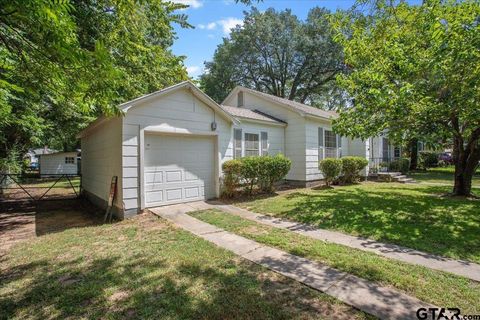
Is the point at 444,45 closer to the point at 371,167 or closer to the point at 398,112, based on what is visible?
the point at 398,112

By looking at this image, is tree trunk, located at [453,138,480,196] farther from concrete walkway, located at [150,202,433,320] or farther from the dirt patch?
the dirt patch

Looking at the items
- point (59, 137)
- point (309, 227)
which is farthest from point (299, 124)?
point (59, 137)

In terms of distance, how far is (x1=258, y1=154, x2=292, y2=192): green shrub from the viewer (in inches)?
387

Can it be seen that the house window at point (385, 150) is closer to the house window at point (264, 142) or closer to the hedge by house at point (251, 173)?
the house window at point (264, 142)

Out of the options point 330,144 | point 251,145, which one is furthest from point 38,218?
point 330,144

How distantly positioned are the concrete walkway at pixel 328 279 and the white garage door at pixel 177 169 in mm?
2757

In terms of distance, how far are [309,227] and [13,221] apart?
9.26 meters

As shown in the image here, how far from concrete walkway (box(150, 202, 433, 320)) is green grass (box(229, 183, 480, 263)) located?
213cm

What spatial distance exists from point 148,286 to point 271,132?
32.2ft

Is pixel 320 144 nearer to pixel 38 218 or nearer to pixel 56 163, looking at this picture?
pixel 38 218

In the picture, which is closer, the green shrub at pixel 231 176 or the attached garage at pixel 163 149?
the attached garage at pixel 163 149

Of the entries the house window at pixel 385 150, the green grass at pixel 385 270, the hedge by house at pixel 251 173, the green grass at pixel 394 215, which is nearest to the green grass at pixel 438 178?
the house window at pixel 385 150

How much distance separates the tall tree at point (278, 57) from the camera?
1130 inches

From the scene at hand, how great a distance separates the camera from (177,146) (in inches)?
339
